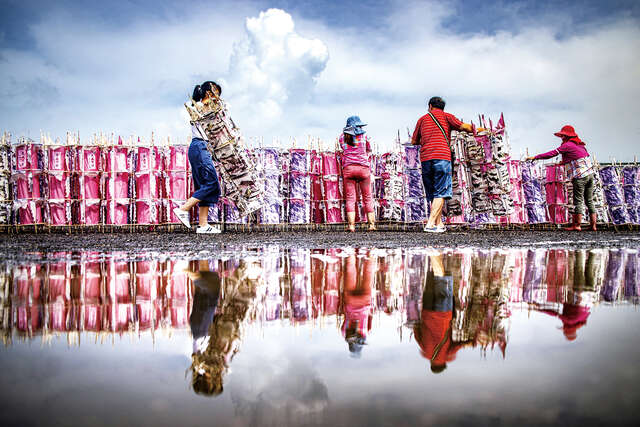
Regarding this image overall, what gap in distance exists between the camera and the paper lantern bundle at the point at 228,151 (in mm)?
7262

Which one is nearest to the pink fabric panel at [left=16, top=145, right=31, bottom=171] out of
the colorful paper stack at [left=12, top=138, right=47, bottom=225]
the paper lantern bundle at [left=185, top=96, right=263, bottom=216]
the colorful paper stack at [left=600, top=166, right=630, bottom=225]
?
the colorful paper stack at [left=12, top=138, right=47, bottom=225]

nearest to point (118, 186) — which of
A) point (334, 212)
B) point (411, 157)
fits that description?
Answer: point (334, 212)

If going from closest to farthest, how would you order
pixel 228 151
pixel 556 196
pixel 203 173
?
pixel 203 173 → pixel 228 151 → pixel 556 196

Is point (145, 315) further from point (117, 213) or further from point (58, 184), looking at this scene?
point (58, 184)

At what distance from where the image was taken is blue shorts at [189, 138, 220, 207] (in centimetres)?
684

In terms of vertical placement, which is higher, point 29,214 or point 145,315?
point 29,214

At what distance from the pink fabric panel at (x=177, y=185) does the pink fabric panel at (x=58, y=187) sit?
223 cm

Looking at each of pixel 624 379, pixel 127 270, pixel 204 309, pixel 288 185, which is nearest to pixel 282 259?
pixel 127 270

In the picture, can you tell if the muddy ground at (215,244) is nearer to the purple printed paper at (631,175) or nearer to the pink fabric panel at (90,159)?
the pink fabric panel at (90,159)

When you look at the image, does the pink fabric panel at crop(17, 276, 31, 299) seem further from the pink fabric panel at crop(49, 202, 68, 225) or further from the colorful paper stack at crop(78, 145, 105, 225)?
the pink fabric panel at crop(49, 202, 68, 225)

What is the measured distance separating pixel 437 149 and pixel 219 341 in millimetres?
6406

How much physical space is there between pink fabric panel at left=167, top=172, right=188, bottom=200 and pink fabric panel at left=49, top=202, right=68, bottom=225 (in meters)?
2.32

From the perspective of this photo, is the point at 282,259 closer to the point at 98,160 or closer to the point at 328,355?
the point at 328,355

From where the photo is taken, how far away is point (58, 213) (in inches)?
375
